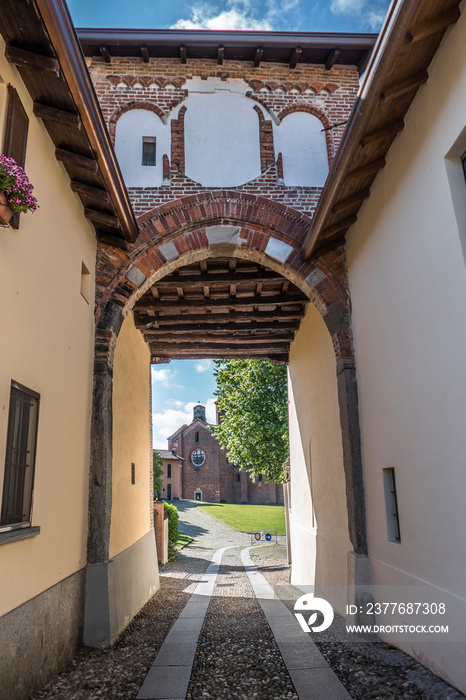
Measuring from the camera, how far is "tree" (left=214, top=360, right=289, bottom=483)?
17266 millimetres

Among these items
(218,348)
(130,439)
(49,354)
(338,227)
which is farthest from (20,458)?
(218,348)

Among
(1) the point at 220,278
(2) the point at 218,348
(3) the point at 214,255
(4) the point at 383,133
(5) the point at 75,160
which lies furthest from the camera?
(2) the point at 218,348

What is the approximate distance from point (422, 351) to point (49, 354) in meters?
3.10

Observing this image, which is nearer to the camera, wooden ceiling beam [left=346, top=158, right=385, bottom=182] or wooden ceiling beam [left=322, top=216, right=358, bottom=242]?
wooden ceiling beam [left=346, top=158, right=385, bottom=182]

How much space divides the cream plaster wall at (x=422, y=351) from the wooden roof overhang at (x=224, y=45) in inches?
120

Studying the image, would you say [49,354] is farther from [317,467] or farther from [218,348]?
[218,348]

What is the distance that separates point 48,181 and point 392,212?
3.16 meters

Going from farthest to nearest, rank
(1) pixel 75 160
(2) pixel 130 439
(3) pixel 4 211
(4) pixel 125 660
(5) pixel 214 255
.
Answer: (2) pixel 130 439 → (5) pixel 214 255 → (1) pixel 75 160 → (4) pixel 125 660 → (3) pixel 4 211

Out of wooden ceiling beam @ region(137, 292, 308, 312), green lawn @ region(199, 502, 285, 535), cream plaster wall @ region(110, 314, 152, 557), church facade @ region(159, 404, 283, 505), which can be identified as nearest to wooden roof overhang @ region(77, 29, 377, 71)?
wooden ceiling beam @ region(137, 292, 308, 312)

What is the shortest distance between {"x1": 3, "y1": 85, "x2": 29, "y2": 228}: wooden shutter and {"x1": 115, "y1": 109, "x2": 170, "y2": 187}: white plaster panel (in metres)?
2.98

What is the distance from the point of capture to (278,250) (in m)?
6.86

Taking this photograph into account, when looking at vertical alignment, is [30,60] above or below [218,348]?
above

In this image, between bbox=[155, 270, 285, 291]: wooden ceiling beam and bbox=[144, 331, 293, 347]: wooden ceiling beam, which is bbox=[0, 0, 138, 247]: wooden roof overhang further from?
bbox=[144, 331, 293, 347]: wooden ceiling beam

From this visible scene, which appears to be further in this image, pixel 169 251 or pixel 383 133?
pixel 169 251
